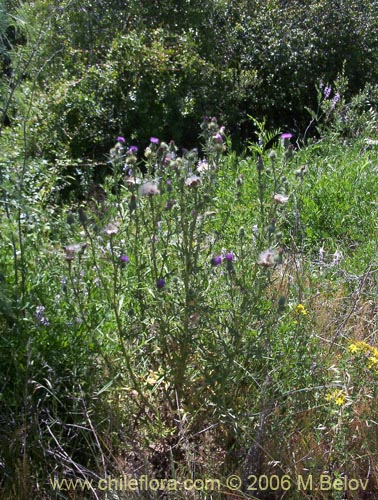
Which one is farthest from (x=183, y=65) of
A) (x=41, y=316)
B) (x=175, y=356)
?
(x=175, y=356)

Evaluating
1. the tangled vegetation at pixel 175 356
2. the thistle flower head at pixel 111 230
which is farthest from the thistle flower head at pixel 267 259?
the thistle flower head at pixel 111 230

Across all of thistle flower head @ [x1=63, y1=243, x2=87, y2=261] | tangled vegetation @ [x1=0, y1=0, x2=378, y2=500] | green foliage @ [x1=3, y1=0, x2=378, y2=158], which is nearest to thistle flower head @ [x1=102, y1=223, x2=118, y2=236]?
tangled vegetation @ [x1=0, y1=0, x2=378, y2=500]

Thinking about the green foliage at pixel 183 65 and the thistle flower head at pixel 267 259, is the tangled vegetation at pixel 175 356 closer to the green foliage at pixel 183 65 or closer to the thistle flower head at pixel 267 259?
the thistle flower head at pixel 267 259

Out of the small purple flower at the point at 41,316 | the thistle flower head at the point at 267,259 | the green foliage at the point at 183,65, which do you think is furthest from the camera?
the green foliage at the point at 183,65

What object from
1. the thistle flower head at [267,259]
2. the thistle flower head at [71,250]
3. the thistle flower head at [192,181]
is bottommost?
the thistle flower head at [71,250]

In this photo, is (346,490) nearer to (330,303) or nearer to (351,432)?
(351,432)

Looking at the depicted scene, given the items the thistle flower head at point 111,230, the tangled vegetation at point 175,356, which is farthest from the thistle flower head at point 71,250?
the thistle flower head at point 111,230

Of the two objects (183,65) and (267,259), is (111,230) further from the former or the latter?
(183,65)

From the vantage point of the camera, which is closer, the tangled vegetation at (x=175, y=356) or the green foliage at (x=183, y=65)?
the tangled vegetation at (x=175, y=356)

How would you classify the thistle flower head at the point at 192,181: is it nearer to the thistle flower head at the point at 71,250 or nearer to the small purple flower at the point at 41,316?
the thistle flower head at the point at 71,250

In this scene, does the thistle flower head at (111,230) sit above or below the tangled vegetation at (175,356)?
above

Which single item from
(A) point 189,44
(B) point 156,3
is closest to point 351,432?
(A) point 189,44

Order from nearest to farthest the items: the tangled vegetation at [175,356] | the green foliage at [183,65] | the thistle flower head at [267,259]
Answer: the thistle flower head at [267,259] → the tangled vegetation at [175,356] → the green foliage at [183,65]

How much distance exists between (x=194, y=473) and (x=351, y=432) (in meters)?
0.56
